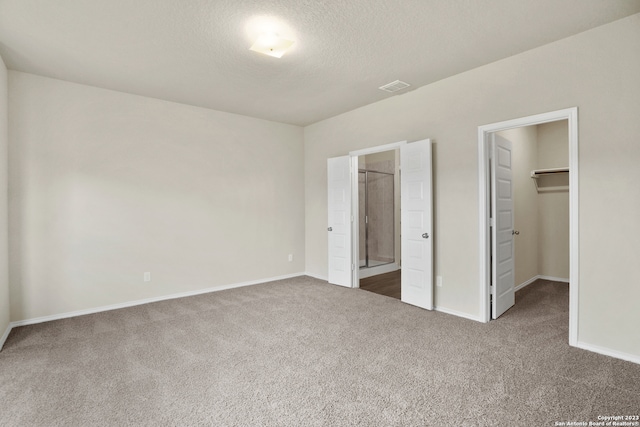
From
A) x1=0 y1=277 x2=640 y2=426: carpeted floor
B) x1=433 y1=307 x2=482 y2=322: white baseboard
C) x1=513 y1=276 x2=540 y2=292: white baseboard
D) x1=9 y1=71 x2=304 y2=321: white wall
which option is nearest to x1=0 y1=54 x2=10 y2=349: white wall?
x1=9 y1=71 x2=304 y2=321: white wall

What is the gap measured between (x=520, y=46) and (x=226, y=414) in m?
3.81

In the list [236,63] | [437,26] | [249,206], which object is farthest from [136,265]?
[437,26]

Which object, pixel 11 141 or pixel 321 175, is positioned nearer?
pixel 11 141

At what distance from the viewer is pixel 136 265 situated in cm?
410

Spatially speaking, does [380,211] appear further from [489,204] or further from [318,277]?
[489,204]

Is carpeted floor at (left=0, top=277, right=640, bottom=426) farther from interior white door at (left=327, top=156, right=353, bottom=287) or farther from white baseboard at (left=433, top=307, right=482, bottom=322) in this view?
interior white door at (left=327, top=156, right=353, bottom=287)

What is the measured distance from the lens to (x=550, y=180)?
5273 millimetres

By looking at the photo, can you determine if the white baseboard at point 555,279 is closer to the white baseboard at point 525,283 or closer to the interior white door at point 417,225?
the white baseboard at point 525,283

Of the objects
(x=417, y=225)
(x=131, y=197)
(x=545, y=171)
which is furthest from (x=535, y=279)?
(x=131, y=197)

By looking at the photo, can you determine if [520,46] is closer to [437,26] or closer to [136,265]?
[437,26]

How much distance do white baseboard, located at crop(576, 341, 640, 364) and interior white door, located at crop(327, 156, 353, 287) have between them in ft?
9.25

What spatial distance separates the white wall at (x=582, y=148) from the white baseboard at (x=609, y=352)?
0.08ft

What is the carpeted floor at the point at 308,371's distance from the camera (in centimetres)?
191

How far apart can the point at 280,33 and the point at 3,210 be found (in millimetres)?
3220
